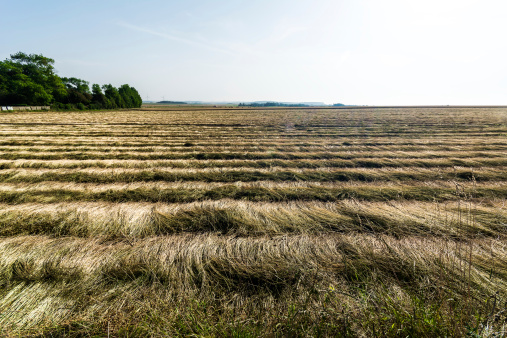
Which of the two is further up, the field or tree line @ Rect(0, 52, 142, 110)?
tree line @ Rect(0, 52, 142, 110)

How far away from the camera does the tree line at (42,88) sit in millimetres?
44344

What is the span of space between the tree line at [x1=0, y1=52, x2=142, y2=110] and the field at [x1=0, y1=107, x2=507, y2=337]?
2265 inches

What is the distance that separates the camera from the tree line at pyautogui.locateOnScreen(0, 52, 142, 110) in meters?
44.3

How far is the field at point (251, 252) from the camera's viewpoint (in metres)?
1.82

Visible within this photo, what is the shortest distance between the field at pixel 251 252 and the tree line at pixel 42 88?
57529mm

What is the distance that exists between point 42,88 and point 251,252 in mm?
66290

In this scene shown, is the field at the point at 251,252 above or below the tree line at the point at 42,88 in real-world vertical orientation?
below

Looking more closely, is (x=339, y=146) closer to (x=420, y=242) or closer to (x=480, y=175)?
(x=480, y=175)

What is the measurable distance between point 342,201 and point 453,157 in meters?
7.04

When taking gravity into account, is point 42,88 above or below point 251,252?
above

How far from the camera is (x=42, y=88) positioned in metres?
46.5

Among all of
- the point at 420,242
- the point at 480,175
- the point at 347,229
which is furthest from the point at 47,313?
the point at 480,175

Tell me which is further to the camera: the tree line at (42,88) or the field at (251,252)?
the tree line at (42,88)

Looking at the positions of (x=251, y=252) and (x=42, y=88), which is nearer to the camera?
(x=251, y=252)
